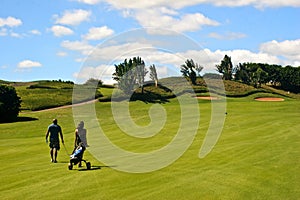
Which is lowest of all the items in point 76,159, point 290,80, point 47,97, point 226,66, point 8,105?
point 76,159

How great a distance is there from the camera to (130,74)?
225ft

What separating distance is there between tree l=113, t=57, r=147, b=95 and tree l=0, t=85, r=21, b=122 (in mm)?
18045

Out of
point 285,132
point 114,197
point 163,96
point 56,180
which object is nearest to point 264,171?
point 114,197

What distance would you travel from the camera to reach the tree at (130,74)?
59.5 metres

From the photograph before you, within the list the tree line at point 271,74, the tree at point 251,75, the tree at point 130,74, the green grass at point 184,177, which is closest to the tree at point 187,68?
the tree at point 130,74

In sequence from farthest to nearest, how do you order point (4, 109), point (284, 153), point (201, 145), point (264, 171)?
point (4, 109) < point (201, 145) < point (284, 153) < point (264, 171)

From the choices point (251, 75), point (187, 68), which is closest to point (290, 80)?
point (251, 75)

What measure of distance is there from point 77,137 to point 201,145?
8.95m

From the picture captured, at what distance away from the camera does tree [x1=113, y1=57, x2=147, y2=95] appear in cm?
5950

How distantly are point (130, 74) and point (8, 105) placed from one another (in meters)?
21.2

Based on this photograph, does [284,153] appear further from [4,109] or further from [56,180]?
[4,109]

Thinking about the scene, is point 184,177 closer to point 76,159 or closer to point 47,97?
point 76,159

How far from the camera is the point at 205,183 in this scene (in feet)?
45.6

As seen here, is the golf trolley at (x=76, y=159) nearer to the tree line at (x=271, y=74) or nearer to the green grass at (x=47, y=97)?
the green grass at (x=47, y=97)
